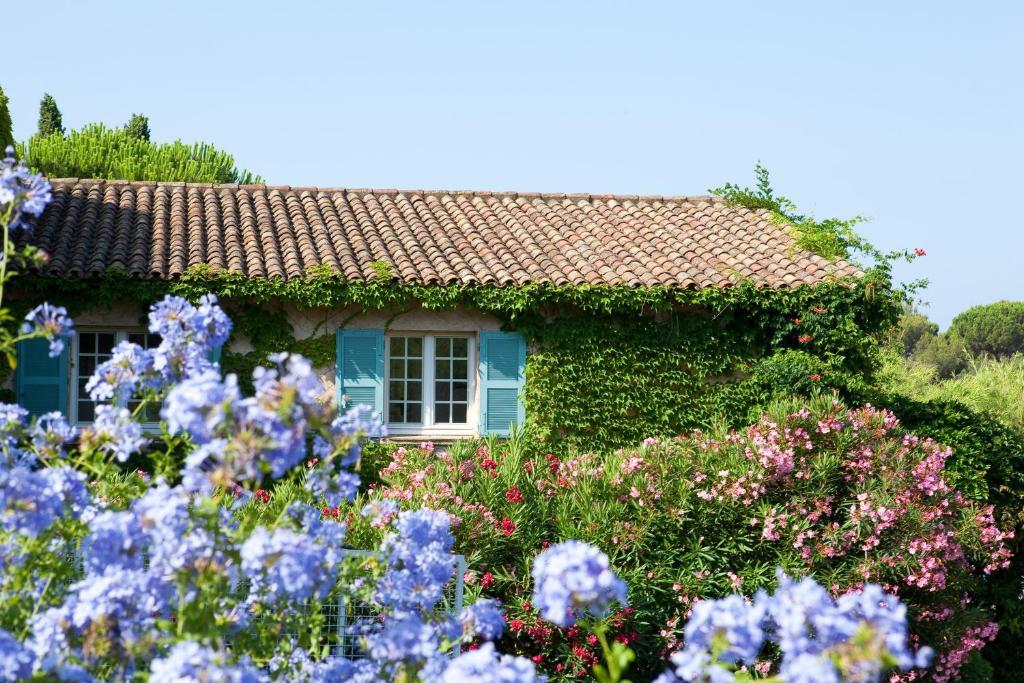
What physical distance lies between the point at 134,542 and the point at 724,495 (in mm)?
7466

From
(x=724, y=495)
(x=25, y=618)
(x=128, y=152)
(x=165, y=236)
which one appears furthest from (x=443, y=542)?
(x=128, y=152)

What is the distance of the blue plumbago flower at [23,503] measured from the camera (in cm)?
323

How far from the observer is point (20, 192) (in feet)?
13.7

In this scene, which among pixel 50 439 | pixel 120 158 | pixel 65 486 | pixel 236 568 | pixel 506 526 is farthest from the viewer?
pixel 120 158

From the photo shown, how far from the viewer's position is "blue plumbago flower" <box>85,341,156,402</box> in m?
3.64

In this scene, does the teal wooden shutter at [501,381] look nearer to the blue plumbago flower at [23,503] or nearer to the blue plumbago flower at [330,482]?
the blue plumbago flower at [330,482]

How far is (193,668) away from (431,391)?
1189 cm

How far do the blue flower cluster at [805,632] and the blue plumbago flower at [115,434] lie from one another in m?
1.85

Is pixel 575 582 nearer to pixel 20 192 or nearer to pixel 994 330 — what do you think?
pixel 20 192

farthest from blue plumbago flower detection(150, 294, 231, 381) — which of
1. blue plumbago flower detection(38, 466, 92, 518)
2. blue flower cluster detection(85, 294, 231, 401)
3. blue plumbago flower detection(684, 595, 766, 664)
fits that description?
blue plumbago flower detection(684, 595, 766, 664)

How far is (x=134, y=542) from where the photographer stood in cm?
306

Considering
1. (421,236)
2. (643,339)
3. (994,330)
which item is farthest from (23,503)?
(994,330)

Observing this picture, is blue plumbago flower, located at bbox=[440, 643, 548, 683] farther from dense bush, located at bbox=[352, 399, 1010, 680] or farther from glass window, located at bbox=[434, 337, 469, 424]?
glass window, located at bbox=[434, 337, 469, 424]

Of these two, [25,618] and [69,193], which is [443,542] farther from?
[69,193]
